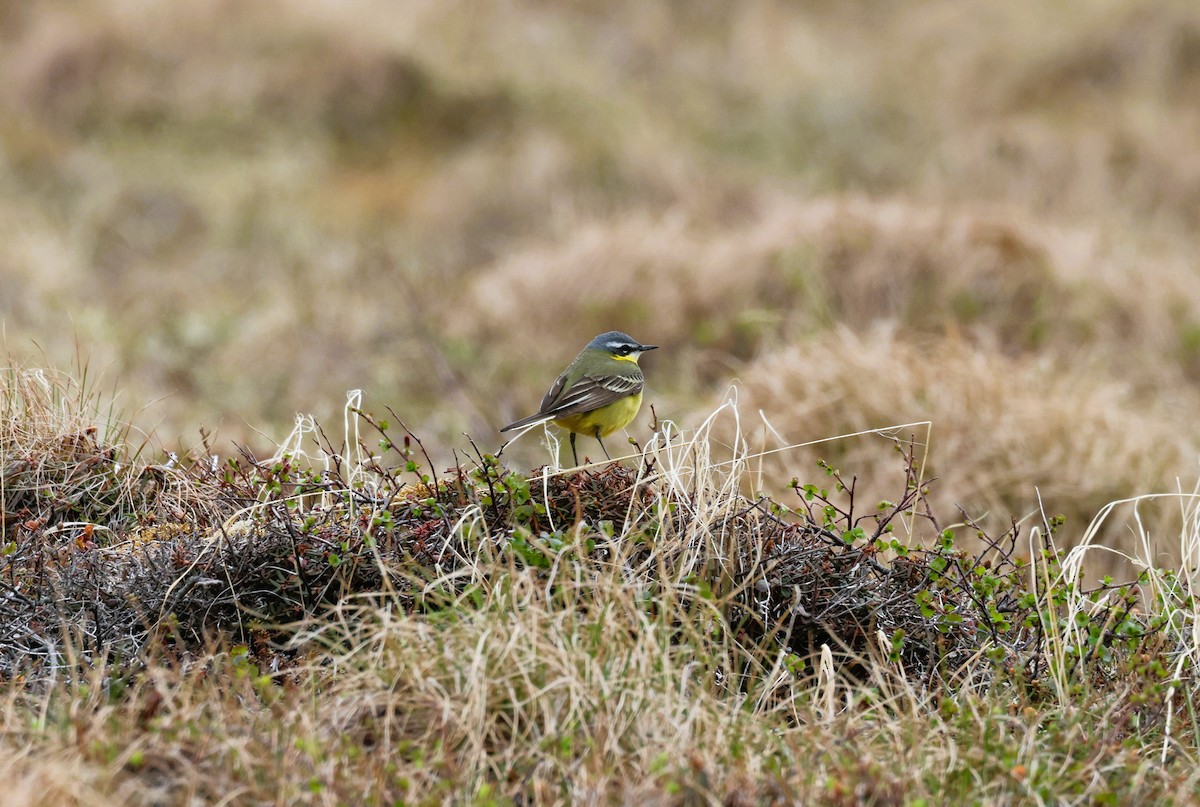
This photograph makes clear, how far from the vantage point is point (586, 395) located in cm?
488

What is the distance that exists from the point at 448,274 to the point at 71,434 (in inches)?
339

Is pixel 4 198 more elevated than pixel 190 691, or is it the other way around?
pixel 4 198

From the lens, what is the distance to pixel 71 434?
4.43 metres

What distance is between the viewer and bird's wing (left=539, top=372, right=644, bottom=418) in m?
4.85

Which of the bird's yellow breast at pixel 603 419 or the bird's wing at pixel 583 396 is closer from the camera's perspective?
the bird's wing at pixel 583 396

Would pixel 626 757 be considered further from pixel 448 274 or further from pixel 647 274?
pixel 448 274

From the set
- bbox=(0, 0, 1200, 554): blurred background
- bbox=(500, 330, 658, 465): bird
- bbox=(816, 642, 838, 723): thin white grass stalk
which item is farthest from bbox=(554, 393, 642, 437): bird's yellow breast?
bbox=(816, 642, 838, 723): thin white grass stalk

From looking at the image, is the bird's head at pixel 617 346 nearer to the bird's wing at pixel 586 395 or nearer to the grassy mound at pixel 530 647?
the bird's wing at pixel 586 395

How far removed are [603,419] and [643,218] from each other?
7.74 metres

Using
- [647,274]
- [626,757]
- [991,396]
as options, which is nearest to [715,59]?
[647,274]

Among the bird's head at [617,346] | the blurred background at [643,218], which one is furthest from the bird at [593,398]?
the blurred background at [643,218]

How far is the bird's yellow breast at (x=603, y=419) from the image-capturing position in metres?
4.95

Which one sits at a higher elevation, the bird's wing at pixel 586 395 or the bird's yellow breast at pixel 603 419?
the bird's wing at pixel 586 395

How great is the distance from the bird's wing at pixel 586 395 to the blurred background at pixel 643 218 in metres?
0.96
